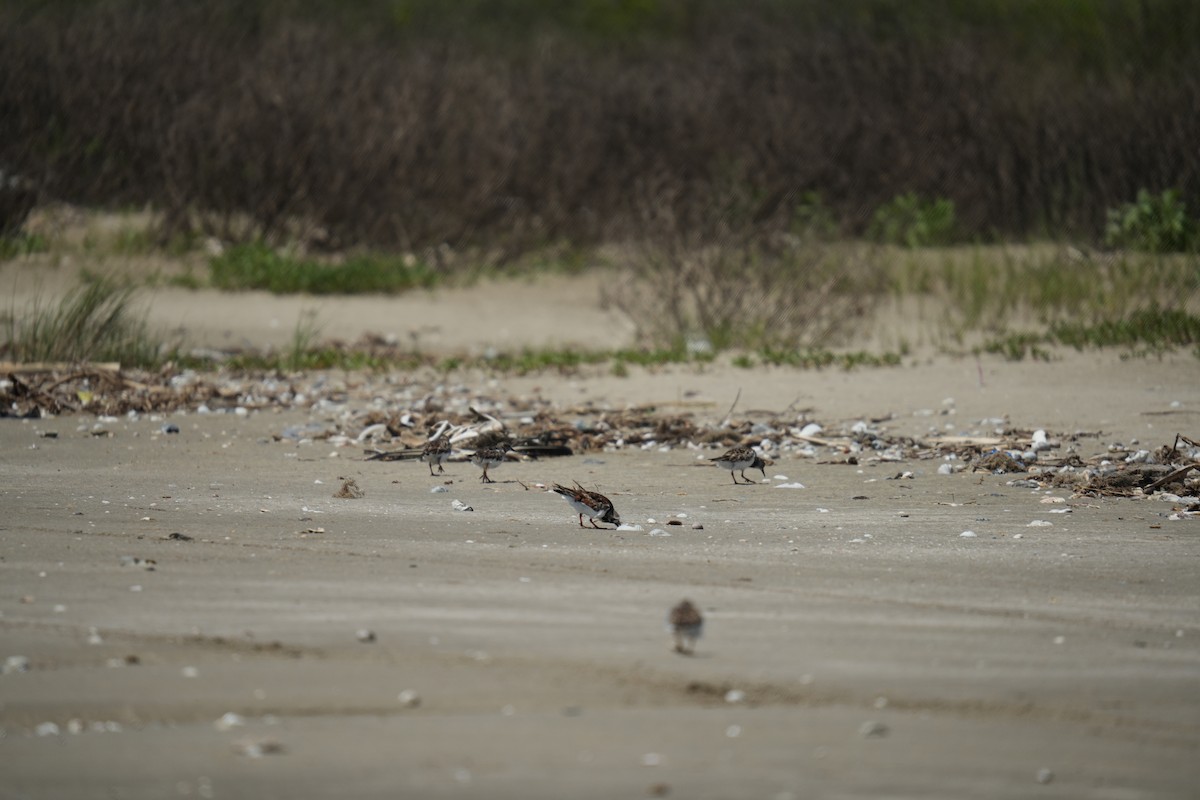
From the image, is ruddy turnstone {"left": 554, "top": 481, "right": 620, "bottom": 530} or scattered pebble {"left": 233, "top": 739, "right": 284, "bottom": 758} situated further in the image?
ruddy turnstone {"left": 554, "top": 481, "right": 620, "bottom": 530}

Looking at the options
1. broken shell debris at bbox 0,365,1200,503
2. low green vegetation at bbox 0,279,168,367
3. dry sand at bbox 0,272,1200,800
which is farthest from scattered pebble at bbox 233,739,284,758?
low green vegetation at bbox 0,279,168,367

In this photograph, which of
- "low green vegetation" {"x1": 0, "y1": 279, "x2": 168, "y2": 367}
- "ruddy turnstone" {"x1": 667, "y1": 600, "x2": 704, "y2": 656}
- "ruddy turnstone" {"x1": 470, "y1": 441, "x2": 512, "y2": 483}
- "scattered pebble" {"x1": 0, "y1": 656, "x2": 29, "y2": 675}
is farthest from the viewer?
"low green vegetation" {"x1": 0, "y1": 279, "x2": 168, "y2": 367}

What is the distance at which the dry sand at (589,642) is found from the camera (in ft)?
10.1

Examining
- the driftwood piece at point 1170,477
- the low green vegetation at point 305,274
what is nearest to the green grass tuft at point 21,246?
the low green vegetation at point 305,274

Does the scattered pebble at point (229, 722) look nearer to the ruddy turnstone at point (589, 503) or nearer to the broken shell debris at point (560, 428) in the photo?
the ruddy turnstone at point (589, 503)

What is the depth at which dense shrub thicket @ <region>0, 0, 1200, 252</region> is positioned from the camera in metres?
17.8

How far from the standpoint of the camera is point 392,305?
15586 mm

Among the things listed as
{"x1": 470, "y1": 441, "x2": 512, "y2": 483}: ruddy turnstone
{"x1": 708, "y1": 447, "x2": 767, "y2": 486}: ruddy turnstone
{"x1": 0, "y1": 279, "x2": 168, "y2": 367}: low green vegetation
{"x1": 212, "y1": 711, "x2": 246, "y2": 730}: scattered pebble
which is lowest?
{"x1": 0, "y1": 279, "x2": 168, "y2": 367}: low green vegetation

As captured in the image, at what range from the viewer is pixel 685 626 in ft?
12.4

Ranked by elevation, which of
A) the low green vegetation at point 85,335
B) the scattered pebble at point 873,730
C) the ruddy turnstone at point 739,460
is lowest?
the low green vegetation at point 85,335

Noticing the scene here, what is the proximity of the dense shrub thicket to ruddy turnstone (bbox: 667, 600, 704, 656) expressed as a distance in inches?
464

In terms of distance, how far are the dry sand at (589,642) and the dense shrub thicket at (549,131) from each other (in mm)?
9841

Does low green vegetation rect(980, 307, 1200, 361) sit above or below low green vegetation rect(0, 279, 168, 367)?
above

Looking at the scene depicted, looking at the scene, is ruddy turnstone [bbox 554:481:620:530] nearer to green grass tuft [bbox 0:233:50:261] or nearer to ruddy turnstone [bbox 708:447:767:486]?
ruddy turnstone [bbox 708:447:767:486]
